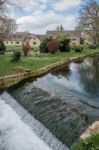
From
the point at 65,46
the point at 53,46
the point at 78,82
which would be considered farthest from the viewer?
the point at 65,46

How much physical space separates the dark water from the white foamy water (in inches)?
33.4

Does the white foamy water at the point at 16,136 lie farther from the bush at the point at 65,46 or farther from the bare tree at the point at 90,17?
the bare tree at the point at 90,17

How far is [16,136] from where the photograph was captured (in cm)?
1157

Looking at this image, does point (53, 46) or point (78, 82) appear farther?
point (53, 46)

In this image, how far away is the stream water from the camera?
40.0ft

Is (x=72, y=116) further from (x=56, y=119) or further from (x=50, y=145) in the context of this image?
(x=50, y=145)

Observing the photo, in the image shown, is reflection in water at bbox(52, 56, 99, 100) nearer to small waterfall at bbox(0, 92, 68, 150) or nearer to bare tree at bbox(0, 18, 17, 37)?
small waterfall at bbox(0, 92, 68, 150)

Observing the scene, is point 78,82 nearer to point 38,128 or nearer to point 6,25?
point 38,128

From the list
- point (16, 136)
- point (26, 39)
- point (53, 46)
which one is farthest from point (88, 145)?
point (26, 39)

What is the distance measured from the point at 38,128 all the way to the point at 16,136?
3.59 ft

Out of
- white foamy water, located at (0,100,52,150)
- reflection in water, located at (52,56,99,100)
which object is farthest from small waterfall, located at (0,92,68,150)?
reflection in water, located at (52,56,99,100)

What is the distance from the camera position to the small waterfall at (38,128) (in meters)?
10.7

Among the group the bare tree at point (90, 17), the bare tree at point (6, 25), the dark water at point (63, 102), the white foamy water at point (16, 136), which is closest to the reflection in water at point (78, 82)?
the dark water at point (63, 102)

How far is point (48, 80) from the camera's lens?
24.3 metres
